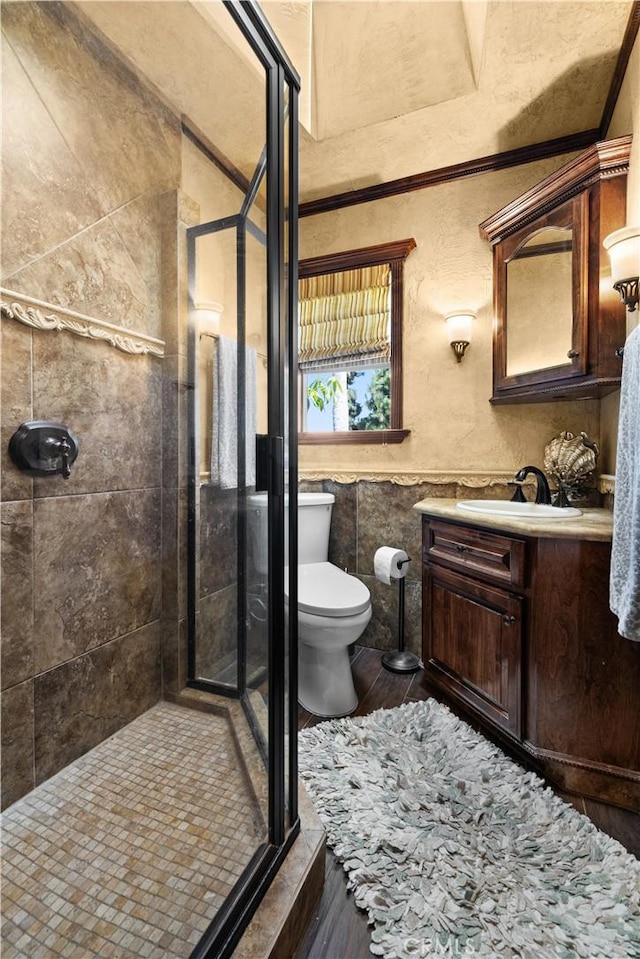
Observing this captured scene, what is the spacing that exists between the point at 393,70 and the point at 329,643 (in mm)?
2231

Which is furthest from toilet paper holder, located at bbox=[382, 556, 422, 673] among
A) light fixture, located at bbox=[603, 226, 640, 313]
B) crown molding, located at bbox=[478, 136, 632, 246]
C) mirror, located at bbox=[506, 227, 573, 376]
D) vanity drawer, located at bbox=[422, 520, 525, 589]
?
crown molding, located at bbox=[478, 136, 632, 246]

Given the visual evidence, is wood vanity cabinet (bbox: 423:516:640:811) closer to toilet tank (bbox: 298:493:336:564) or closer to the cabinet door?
Result: the cabinet door

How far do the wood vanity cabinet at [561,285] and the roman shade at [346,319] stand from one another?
578 millimetres

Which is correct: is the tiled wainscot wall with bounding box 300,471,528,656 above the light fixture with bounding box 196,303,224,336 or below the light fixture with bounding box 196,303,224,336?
below

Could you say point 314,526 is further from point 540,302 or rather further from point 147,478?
point 540,302

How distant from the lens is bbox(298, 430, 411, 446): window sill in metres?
2.33

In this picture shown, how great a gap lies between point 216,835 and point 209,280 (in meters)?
1.40

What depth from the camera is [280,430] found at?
0.97 meters

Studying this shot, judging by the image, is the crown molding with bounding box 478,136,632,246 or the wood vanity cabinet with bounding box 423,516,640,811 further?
the crown molding with bounding box 478,136,632,246

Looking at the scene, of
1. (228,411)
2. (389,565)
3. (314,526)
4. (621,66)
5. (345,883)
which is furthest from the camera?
(314,526)

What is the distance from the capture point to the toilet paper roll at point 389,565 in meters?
2.02

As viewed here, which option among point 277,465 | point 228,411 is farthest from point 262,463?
point 228,411

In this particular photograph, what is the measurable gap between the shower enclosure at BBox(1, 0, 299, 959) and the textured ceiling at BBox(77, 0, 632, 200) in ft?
0.06

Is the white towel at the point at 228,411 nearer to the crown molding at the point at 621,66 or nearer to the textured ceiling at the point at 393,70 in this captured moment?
the textured ceiling at the point at 393,70
